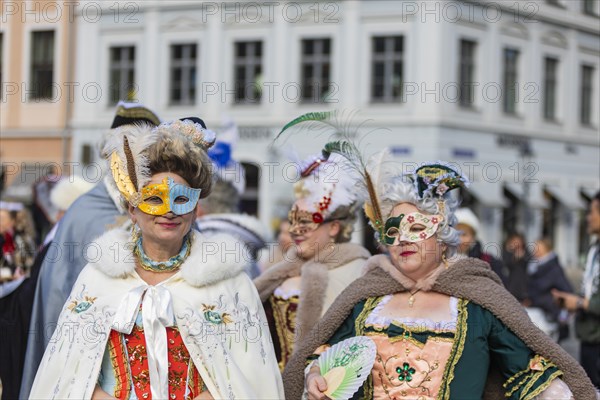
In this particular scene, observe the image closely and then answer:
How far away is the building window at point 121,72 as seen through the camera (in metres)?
26.3

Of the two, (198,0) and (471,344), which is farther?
(198,0)

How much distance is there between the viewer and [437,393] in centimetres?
453

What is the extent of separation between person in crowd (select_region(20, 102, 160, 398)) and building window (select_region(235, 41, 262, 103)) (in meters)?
19.7

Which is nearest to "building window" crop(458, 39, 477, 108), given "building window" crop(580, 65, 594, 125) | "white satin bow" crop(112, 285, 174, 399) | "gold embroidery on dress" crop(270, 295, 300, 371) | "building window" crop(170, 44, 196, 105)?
"building window" crop(580, 65, 594, 125)

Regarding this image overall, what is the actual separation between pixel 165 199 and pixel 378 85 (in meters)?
20.8

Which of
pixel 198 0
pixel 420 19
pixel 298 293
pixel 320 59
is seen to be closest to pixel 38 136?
pixel 198 0

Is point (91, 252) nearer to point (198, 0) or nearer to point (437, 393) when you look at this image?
point (437, 393)

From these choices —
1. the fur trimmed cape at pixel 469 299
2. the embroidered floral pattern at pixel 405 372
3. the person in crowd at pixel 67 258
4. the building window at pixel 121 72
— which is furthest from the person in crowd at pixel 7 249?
the building window at pixel 121 72

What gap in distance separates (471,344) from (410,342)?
0.87 ft

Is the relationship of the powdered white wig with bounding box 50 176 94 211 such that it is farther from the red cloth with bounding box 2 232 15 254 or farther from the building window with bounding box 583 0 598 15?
the building window with bounding box 583 0 598 15

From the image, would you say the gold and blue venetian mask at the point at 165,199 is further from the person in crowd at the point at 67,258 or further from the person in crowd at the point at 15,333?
the person in crowd at the point at 15,333

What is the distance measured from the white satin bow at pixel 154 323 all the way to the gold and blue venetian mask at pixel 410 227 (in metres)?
1.15

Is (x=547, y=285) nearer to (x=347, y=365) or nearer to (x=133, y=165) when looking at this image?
(x=347, y=365)

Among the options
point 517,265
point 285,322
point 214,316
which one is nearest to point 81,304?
point 214,316
